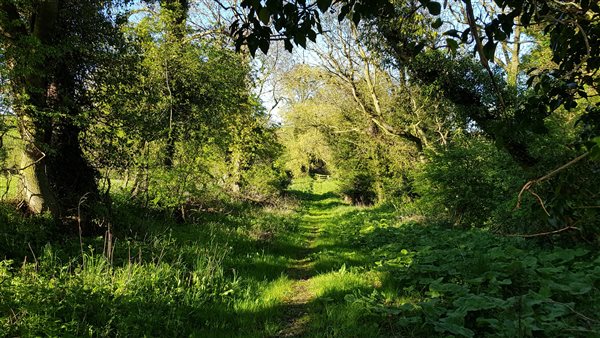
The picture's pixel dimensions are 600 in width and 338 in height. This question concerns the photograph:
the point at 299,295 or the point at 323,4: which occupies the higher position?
the point at 323,4

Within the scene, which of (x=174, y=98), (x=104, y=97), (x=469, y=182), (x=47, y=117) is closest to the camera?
(x=47, y=117)

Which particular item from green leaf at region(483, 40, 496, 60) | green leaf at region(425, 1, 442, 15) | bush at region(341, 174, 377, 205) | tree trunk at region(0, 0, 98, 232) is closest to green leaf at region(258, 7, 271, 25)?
green leaf at region(425, 1, 442, 15)

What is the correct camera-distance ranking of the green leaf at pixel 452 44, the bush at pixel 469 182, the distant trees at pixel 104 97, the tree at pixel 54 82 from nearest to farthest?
the green leaf at pixel 452 44 < the tree at pixel 54 82 < the distant trees at pixel 104 97 < the bush at pixel 469 182

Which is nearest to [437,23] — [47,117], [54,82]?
[47,117]

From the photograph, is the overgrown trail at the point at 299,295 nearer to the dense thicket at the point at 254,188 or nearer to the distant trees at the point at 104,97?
the dense thicket at the point at 254,188

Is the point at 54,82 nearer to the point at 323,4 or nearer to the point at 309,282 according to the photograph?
the point at 309,282

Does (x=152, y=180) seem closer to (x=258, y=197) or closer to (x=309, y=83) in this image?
(x=258, y=197)

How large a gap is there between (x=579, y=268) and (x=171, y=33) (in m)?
10.2

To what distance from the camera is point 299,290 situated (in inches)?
263

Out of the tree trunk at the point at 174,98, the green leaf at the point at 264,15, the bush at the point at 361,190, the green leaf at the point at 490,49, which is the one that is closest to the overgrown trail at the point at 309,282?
the green leaf at the point at 490,49

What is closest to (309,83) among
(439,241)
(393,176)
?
(393,176)

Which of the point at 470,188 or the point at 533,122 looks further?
the point at 470,188

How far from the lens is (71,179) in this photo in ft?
28.9

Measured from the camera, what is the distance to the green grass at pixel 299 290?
12.3 ft
